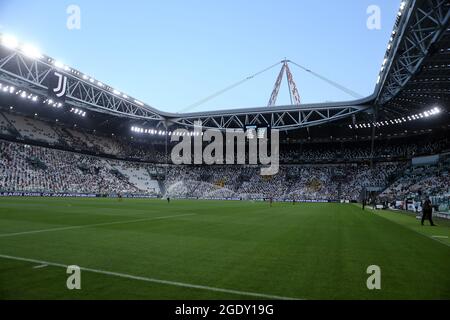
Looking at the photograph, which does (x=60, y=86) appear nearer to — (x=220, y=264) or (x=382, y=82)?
(x=382, y=82)

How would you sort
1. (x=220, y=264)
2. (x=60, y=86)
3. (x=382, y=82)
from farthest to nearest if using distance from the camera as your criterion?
(x=382, y=82)
(x=60, y=86)
(x=220, y=264)

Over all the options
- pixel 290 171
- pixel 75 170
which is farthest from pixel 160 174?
A: pixel 290 171

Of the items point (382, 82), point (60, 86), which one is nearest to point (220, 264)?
point (60, 86)

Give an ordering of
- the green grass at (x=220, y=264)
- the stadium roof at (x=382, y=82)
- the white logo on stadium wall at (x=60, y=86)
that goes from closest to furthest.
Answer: the green grass at (x=220, y=264)
the stadium roof at (x=382, y=82)
the white logo on stadium wall at (x=60, y=86)

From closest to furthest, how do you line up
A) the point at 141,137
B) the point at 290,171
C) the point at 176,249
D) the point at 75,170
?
the point at 176,249
the point at 75,170
the point at 290,171
the point at 141,137

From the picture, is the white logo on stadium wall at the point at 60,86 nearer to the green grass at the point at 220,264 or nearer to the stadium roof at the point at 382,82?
the stadium roof at the point at 382,82

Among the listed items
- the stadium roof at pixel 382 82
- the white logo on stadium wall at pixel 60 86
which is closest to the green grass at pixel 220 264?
the stadium roof at pixel 382 82

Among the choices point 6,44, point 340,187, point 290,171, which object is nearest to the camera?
point 6,44

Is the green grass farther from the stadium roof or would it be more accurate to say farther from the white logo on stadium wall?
the white logo on stadium wall

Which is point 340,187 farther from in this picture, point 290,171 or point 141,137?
point 141,137

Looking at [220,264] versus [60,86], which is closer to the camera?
[220,264]

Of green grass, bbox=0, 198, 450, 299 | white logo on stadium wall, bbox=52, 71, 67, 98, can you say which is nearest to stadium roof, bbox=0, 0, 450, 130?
white logo on stadium wall, bbox=52, 71, 67, 98
